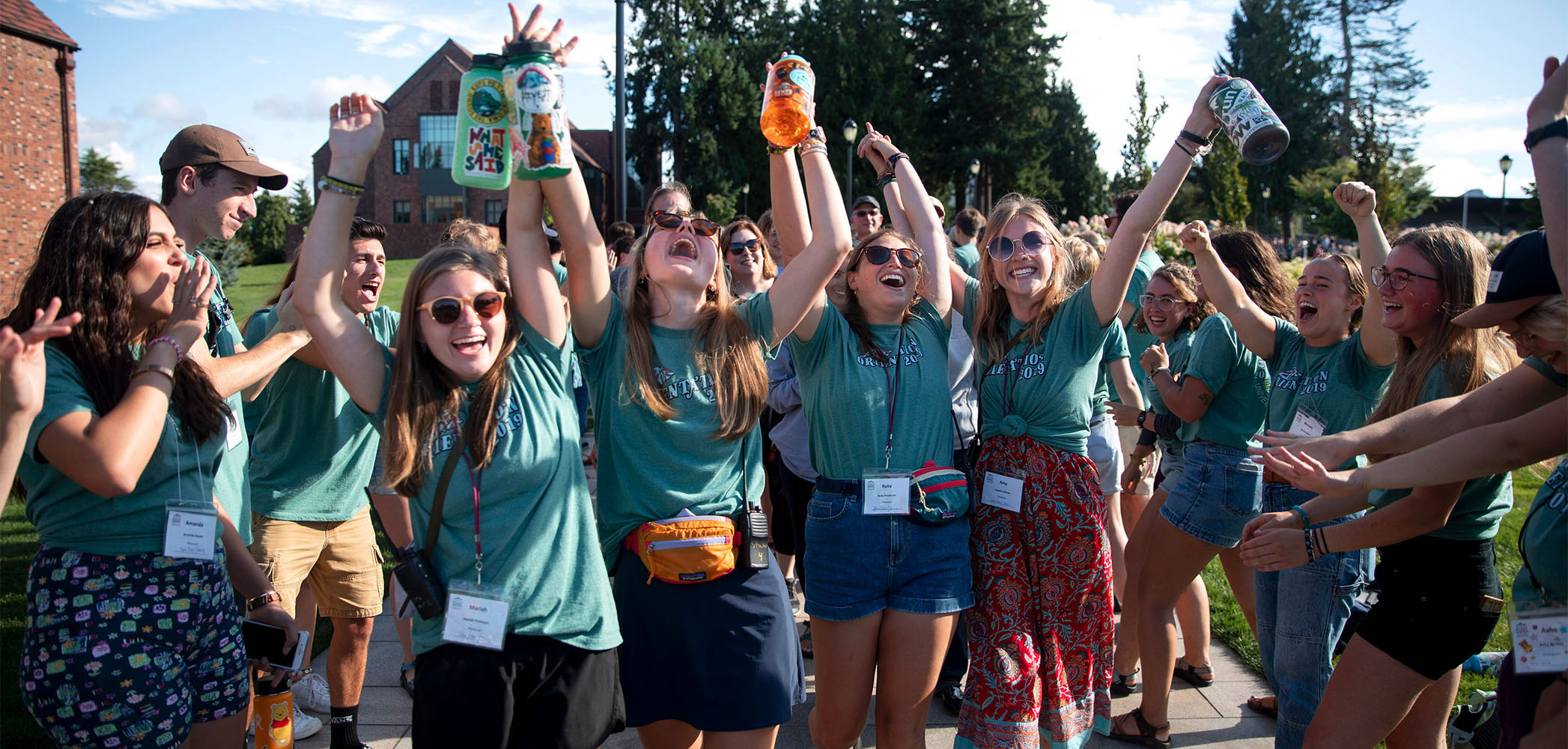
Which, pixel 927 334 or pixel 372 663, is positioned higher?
pixel 927 334

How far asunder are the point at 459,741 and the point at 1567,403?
8.60 ft

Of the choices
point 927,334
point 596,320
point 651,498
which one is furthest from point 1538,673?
point 596,320

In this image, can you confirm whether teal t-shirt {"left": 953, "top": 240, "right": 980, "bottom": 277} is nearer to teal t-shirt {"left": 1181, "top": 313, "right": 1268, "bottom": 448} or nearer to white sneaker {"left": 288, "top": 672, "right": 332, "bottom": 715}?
teal t-shirt {"left": 1181, "top": 313, "right": 1268, "bottom": 448}

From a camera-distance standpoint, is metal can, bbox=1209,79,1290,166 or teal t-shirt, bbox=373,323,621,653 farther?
metal can, bbox=1209,79,1290,166

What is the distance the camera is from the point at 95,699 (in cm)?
220

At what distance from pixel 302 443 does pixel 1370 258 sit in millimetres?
4055

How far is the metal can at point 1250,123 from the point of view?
2.62 m

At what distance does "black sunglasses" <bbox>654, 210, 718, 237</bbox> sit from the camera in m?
2.63

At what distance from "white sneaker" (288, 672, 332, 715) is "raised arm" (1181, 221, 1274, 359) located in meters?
4.20

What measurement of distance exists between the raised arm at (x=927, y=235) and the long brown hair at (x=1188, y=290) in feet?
5.28

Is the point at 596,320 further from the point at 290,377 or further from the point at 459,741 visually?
the point at 290,377

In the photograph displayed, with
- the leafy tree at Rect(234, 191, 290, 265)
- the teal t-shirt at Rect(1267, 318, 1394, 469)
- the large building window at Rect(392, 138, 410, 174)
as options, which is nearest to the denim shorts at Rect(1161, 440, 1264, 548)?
the teal t-shirt at Rect(1267, 318, 1394, 469)

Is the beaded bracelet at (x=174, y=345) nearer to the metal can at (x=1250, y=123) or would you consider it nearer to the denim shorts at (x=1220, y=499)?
the metal can at (x=1250, y=123)

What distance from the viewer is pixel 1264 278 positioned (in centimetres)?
400
